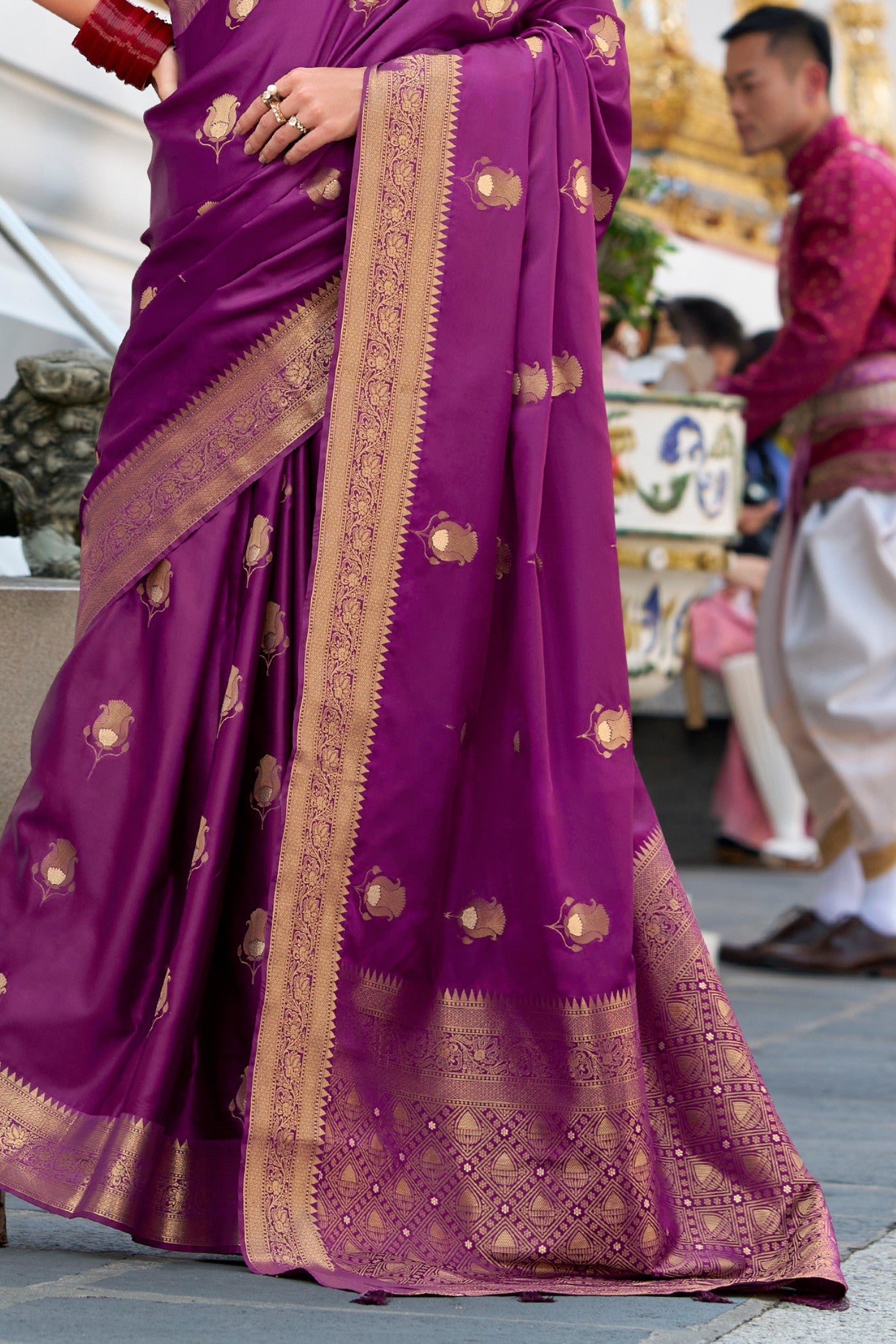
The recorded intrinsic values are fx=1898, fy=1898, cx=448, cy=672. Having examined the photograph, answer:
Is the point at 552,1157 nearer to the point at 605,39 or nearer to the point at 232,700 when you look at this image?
the point at 232,700

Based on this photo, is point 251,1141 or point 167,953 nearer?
point 251,1141

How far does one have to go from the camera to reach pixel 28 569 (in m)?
2.02

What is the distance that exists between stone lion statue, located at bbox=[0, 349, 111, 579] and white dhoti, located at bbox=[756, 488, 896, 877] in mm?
1589

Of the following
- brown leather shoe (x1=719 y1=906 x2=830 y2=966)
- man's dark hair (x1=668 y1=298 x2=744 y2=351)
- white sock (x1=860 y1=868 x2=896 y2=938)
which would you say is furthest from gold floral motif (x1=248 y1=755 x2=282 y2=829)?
man's dark hair (x1=668 y1=298 x2=744 y2=351)

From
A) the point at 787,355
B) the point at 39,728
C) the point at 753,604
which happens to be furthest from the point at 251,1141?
the point at 753,604

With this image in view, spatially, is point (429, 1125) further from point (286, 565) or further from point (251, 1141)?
point (286, 565)

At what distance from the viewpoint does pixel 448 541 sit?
1.43 m

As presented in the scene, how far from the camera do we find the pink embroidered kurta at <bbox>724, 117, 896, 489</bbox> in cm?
314

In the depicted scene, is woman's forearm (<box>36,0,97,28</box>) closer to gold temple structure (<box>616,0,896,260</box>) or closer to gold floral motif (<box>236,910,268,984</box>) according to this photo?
gold floral motif (<box>236,910,268,984</box>)

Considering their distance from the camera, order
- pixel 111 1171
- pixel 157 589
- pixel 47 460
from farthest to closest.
Answer: pixel 47 460
pixel 157 589
pixel 111 1171

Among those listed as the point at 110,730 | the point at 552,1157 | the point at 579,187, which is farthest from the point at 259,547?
the point at 552,1157

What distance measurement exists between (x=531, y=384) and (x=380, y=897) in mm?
412

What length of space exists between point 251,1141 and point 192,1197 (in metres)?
0.09

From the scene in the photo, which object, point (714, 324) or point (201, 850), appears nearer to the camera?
point (201, 850)
